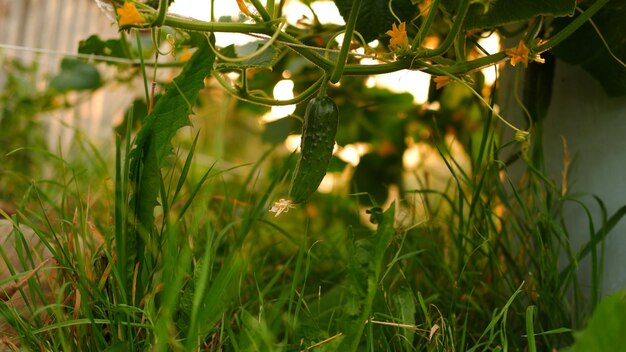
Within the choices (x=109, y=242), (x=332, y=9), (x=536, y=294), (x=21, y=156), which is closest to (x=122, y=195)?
(x=109, y=242)

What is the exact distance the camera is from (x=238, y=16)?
1.00 meters

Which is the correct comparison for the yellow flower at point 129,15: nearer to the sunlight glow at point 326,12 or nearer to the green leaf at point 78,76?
the sunlight glow at point 326,12

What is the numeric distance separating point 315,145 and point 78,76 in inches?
37.6

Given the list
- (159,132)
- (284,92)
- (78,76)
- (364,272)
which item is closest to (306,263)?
(364,272)

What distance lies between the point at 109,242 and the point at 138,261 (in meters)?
0.04

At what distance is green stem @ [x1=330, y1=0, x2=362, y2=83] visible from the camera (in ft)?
2.16

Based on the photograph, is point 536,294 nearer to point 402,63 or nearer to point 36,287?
point 402,63

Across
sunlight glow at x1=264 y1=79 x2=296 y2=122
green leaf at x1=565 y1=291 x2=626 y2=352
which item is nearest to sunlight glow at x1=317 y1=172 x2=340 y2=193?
sunlight glow at x1=264 y1=79 x2=296 y2=122

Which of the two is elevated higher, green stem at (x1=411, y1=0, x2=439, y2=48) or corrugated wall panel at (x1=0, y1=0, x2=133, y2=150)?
green stem at (x1=411, y1=0, x2=439, y2=48)

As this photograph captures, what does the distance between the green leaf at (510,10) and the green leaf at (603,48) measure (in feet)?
0.58

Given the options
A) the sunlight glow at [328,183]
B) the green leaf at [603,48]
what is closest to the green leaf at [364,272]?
the green leaf at [603,48]

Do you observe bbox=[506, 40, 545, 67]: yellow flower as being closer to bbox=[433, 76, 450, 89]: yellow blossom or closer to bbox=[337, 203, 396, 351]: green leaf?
bbox=[433, 76, 450, 89]: yellow blossom

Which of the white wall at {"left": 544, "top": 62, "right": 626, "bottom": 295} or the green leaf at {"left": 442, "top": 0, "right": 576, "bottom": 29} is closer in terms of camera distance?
the green leaf at {"left": 442, "top": 0, "right": 576, "bottom": 29}

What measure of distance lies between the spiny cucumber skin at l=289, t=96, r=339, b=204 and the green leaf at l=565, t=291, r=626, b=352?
1.05ft
